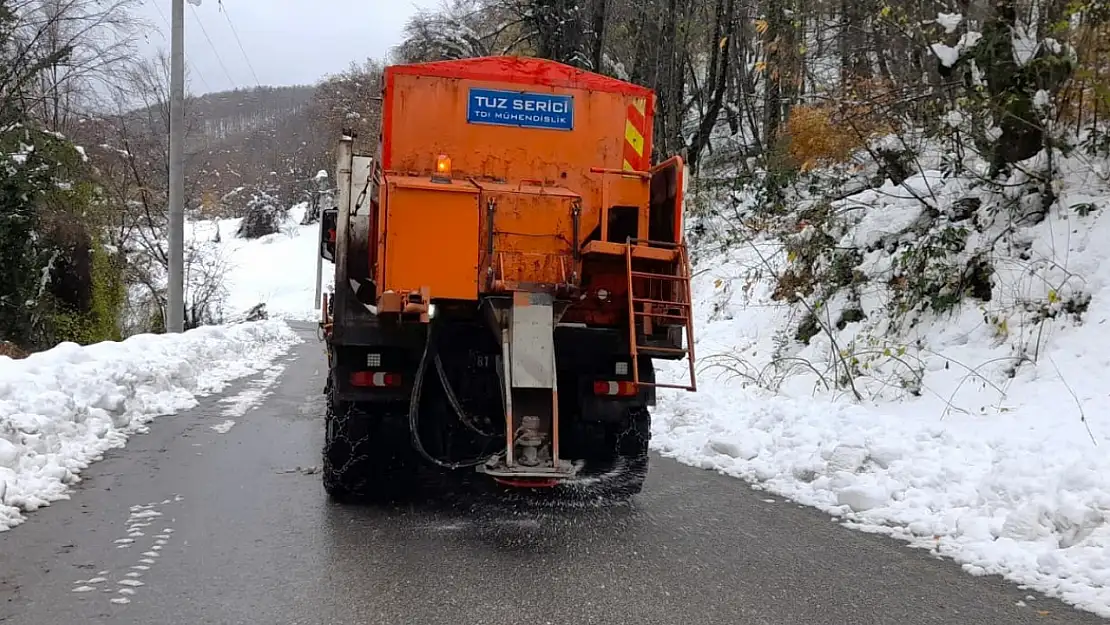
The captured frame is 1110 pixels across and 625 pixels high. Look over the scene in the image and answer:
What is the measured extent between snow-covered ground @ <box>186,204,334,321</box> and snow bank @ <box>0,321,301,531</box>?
1420 inches

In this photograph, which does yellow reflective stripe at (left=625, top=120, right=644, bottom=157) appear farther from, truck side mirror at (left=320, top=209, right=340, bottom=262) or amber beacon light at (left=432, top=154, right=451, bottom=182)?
truck side mirror at (left=320, top=209, right=340, bottom=262)

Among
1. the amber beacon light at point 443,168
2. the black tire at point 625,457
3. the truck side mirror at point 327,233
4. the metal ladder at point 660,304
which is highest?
the amber beacon light at point 443,168

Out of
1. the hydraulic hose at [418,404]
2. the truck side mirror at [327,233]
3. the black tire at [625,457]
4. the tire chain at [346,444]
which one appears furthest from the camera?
the truck side mirror at [327,233]

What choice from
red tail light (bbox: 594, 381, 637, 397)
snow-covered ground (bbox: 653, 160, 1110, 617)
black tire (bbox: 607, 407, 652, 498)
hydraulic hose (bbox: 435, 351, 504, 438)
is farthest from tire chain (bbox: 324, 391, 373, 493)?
snow-covered ground (bbox: 653, 160, 1110, 617)

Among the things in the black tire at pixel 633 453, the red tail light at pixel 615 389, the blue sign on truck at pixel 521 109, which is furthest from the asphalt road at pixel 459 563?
the blue sign on truck at pixel 521 109

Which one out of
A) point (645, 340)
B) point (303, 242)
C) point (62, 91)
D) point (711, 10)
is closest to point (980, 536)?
point (645, 340)

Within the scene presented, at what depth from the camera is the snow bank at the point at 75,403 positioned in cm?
631

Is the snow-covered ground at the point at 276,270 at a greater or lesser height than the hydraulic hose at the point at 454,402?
greater

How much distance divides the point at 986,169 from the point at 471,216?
873 centimetres

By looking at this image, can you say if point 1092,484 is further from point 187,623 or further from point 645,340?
point 187,623

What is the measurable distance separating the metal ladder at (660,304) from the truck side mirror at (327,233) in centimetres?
266

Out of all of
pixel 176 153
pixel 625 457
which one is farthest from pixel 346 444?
pixel 176 153

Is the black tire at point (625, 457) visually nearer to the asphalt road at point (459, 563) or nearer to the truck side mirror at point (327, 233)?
the asphalt road at point (459, 563)

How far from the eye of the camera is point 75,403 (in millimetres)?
8219
